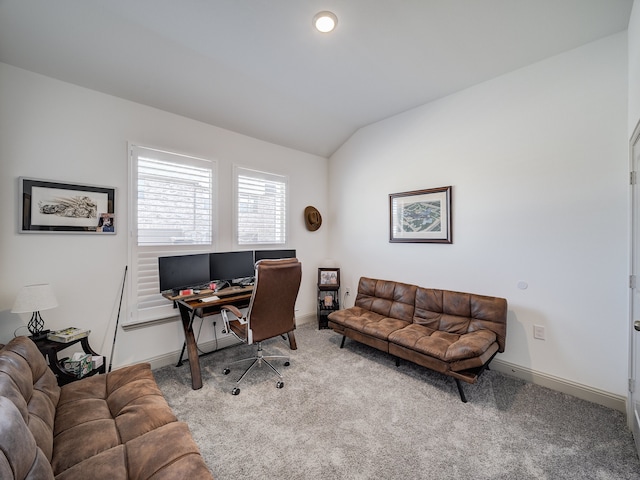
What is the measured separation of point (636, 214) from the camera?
1.93 m

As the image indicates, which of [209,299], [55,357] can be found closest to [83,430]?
[55,357]

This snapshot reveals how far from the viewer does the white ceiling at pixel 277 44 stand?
2.01 meters

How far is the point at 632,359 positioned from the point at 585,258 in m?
0.81

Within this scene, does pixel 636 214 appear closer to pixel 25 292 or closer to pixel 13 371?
pixel 13 371

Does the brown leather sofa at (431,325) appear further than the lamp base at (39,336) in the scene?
Yes

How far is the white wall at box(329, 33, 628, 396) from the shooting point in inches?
87.6

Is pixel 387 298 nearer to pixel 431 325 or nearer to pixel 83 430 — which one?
pixel 431 325

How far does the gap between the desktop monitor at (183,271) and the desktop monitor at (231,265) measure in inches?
4.0

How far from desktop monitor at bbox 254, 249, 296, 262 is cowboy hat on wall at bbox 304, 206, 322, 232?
62 cm

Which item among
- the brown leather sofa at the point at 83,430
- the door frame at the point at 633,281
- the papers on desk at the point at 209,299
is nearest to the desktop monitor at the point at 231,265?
the papers on desk at the point at 209,299

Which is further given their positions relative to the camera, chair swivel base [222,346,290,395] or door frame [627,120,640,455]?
chair swivel base [222,346,290,395]

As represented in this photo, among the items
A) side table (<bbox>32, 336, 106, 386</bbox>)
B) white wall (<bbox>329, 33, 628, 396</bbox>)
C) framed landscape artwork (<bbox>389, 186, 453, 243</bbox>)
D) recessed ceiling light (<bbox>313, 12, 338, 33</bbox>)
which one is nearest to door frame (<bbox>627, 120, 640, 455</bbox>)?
white wall (<bbox>329, 33, 628, 396</bbox>)

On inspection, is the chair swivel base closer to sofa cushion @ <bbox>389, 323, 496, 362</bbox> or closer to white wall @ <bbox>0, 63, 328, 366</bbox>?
white wall @ <bbox>0, 63, 328, 366</bbox>

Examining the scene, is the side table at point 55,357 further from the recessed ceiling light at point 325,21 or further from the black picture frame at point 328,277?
the recessed ceiling light at point 325,21
